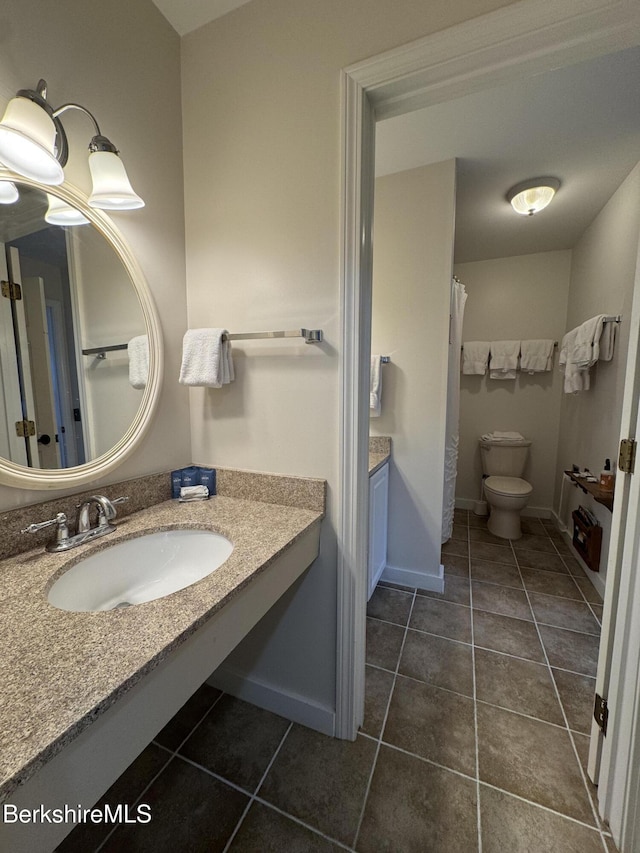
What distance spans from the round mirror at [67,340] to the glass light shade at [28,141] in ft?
0.47

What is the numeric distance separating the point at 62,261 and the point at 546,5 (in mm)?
1378

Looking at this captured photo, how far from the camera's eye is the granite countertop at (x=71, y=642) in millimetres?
429

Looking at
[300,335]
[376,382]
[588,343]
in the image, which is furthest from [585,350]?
[300,335]

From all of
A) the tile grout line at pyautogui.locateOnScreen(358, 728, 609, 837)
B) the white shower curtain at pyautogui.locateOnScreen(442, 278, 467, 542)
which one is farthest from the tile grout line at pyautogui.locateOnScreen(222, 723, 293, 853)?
the white shower curtain at pyautogui.locateOnScreen(442, 278, 467, 542)

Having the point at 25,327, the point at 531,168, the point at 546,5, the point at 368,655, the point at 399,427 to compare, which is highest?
the point at 531,168

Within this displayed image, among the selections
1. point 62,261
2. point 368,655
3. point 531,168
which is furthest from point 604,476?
point 62,261

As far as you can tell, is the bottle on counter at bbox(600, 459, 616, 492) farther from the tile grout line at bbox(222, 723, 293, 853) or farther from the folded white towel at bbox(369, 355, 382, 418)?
the tile grout line at bbox(222, 723, 293, 853)

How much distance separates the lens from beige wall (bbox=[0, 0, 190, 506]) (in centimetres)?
87

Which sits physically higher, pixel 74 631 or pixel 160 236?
pixel 160 236

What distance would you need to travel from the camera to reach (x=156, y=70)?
1.16m

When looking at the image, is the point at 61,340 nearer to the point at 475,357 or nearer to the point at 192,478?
the point at 192,478

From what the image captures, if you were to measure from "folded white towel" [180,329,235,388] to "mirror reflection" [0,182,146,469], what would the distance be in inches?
6.2

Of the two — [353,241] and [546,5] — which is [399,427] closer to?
[353,241]

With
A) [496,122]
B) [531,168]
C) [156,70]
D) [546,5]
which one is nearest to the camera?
[546,5]
